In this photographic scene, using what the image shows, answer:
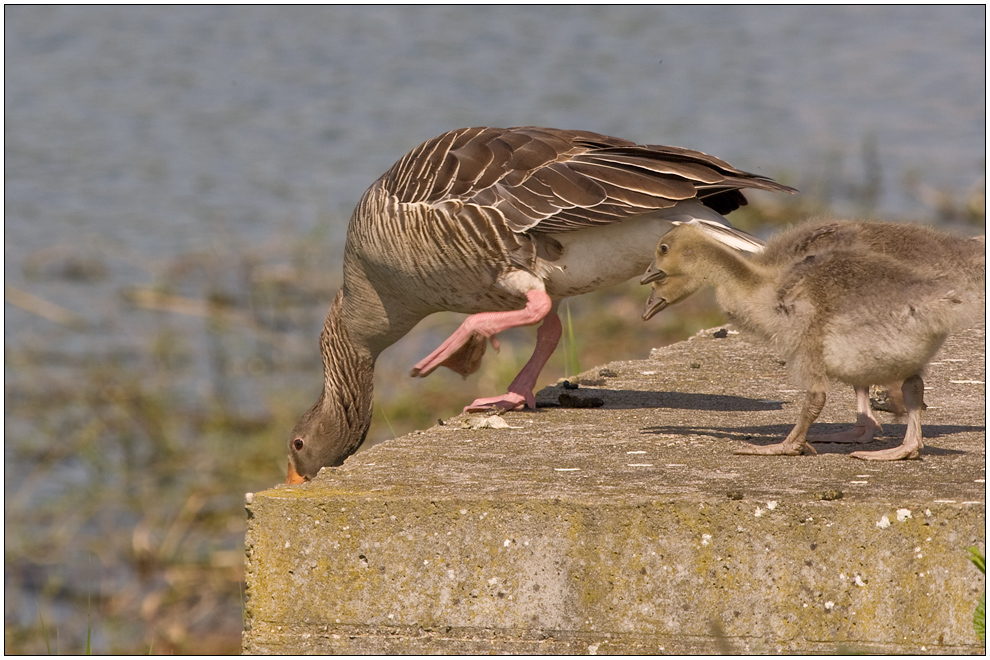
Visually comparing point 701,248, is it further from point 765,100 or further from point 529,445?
point 765,100

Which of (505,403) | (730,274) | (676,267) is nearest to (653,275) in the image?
(676,267)

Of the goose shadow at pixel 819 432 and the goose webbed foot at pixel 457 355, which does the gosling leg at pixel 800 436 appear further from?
the goose webbed foot at pixel 457 355

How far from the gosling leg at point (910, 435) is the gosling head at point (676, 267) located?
807mm

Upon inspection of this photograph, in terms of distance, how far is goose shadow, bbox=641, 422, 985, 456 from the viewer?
4.60m

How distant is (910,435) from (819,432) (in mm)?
615

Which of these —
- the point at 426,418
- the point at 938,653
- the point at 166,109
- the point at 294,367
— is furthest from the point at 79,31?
the point at 938,653

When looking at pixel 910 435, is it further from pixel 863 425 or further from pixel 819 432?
pixel 819 432

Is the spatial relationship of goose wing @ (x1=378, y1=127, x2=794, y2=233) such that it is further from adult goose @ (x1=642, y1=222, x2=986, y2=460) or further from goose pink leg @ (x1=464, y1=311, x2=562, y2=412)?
adult goose @ (x1=642, y1=222, x2=986, y2=460)

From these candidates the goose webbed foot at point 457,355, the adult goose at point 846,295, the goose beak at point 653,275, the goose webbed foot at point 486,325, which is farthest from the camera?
the goose webbed foot at point 457,355

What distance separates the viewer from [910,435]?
427 centimetres

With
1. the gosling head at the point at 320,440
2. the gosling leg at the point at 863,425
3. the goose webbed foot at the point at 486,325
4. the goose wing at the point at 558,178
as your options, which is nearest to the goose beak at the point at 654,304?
the gosling leg at the point at 863,425

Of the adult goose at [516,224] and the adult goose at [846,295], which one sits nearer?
the adult goose at [846,295]

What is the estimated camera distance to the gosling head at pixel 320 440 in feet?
21.7

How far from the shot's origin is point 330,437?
22.2 ft
